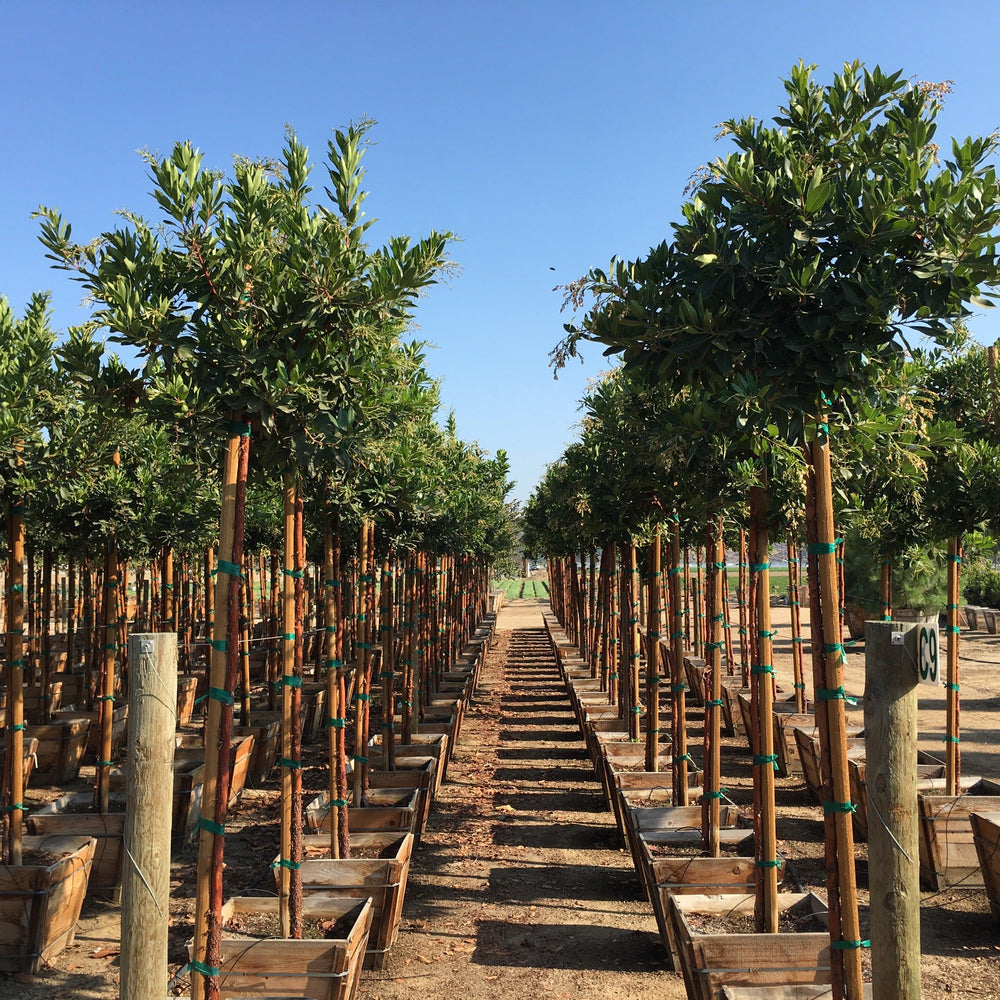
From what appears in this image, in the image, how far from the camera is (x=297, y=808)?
5215 millimetres

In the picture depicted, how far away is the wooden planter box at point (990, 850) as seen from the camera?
636cm

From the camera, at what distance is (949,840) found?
23.2 ft

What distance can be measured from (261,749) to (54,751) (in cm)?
246

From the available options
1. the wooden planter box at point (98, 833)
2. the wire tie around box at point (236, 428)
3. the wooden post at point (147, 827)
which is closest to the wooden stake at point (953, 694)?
the wire tie around box at point (236, 428)

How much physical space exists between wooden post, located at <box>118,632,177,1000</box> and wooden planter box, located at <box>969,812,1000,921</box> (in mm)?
6010

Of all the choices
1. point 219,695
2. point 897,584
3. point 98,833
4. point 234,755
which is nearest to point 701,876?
point 219,695

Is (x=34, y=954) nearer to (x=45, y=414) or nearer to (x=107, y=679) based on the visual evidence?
(x=107, y=679)

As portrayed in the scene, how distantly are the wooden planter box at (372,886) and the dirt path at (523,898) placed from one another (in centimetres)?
22

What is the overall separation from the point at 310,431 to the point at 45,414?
2.95 m

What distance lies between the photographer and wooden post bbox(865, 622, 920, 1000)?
8.56 feet

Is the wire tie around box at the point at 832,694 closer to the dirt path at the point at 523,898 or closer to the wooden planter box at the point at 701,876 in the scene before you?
the wooden planter box at the point at 701,876

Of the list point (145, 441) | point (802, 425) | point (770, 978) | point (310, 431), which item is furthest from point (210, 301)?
point (145, 441)

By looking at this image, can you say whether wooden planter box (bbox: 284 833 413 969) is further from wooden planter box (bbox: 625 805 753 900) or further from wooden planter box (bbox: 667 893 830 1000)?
wooden planter box (bbox: 667 893 830 1000)

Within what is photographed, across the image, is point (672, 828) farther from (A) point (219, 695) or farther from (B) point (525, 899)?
(A) point (219, 695)
